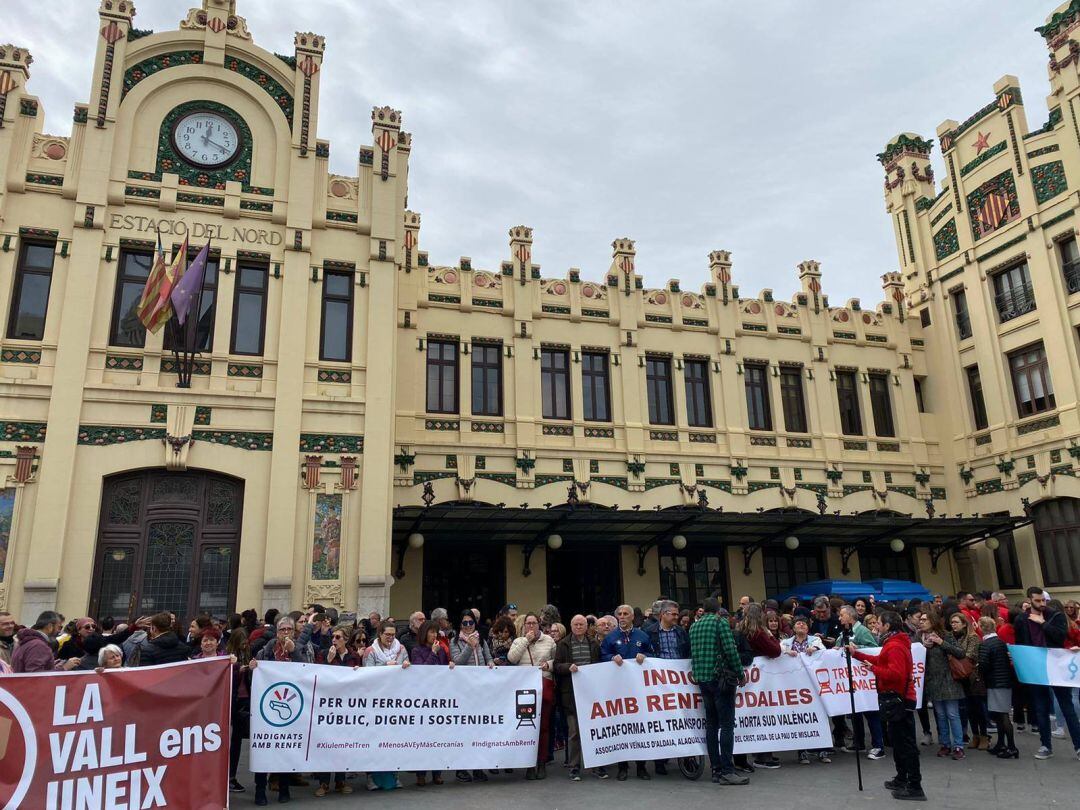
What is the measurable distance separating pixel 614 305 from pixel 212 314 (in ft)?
37.0

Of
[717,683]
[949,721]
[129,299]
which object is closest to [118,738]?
[717,683]

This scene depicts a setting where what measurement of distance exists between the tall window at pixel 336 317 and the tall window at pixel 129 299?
388 cm

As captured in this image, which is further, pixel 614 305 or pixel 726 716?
pixel 614 305

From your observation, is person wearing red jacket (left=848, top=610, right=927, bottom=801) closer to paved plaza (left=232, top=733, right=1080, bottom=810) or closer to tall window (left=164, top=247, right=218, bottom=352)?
paved plaza (left=232, top=733, right=1080, bottom=810)

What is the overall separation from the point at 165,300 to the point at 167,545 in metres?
5.11

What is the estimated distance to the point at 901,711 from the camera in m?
8.86

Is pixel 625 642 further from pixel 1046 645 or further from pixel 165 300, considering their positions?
pixel 165 300

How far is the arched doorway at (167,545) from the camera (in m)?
16.5

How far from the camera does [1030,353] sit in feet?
80.6

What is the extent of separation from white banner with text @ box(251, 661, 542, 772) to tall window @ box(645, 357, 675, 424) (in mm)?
14824

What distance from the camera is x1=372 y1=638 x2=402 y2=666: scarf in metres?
10.1

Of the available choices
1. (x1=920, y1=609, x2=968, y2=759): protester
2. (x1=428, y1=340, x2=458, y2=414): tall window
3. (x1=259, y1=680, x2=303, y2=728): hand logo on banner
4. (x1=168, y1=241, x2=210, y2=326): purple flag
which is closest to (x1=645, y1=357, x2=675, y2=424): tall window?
(x1=428, y1=340, x2=458, y2=414): tall window

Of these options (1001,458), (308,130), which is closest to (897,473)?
(1001,458)

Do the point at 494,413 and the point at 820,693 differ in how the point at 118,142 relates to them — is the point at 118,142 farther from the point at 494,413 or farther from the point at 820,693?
the point at 820,693
